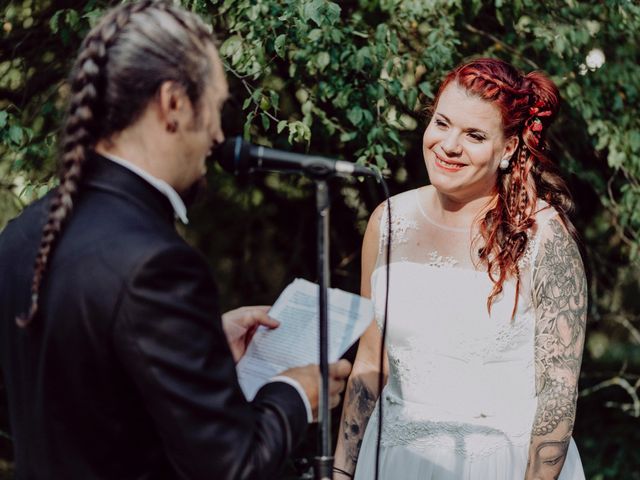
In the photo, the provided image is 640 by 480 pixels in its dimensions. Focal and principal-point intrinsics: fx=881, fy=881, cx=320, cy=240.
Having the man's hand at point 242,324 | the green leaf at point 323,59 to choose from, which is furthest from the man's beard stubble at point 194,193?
the green leaf at point 323,59

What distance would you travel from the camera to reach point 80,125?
62.6 inches

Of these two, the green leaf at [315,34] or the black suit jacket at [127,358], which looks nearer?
the black suit jacket at [127,358]

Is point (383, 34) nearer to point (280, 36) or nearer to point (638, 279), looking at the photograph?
point (280, 36)

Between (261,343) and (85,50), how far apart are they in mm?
→ 692

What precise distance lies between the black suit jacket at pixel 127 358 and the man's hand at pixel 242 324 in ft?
0.97

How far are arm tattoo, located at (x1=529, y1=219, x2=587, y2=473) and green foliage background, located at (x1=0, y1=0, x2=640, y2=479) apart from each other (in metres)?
0.71

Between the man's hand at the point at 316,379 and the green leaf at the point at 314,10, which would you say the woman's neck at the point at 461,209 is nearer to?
the green leaf at the point at 314,10

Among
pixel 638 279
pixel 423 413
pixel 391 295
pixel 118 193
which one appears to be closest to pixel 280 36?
pixel 391 295

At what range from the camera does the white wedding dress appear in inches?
103

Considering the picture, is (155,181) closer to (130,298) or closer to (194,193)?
(194,193)

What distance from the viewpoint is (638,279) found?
20.6 feet

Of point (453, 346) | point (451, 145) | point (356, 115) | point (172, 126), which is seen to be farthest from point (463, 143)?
point (172, 126)

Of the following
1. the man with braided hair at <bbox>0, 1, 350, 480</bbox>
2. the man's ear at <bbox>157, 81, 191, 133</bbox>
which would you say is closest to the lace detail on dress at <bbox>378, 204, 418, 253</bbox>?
the man with braided hair at <bbox>0, 1, 350, 480</bbox>

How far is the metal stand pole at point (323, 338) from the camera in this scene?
1.71m
